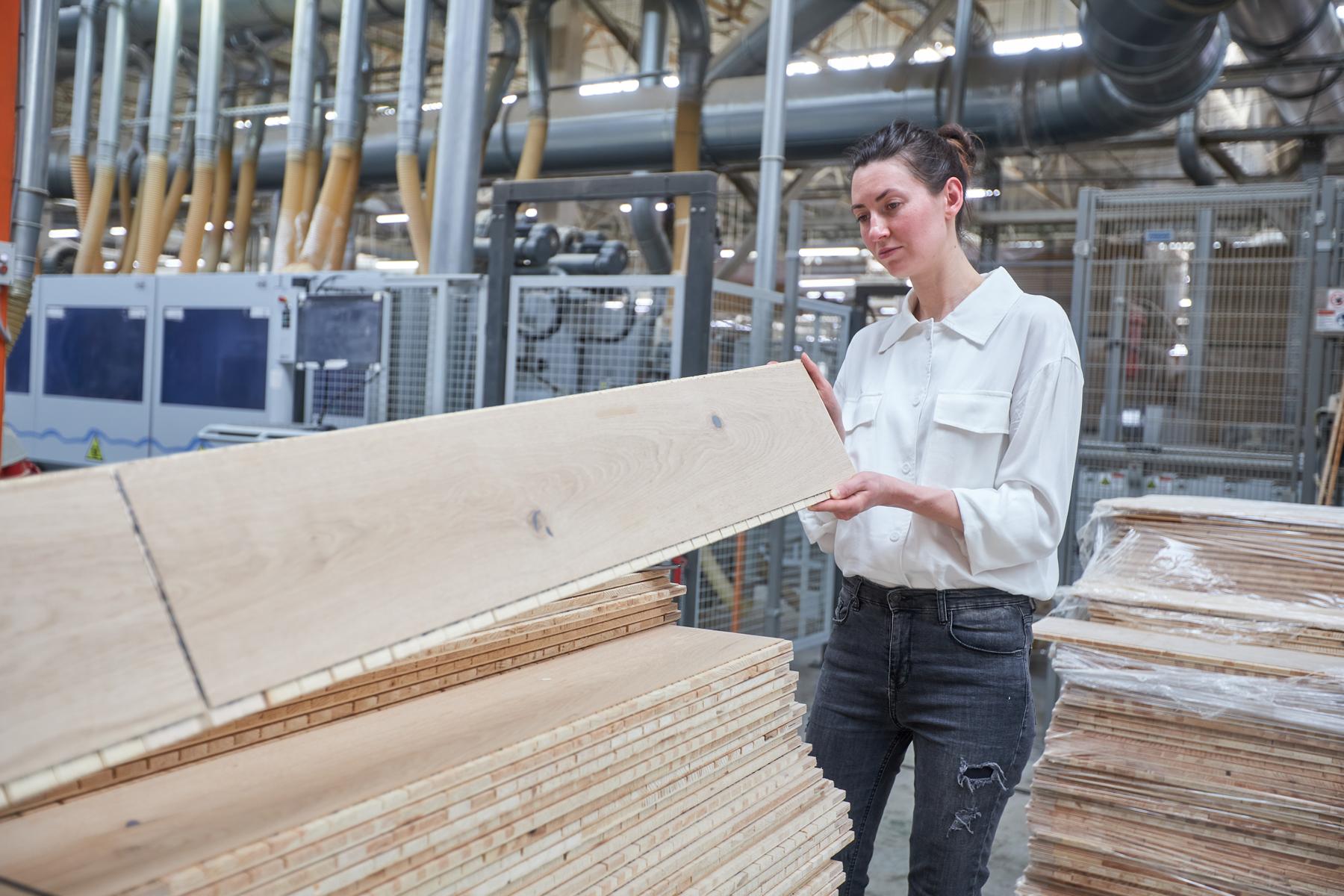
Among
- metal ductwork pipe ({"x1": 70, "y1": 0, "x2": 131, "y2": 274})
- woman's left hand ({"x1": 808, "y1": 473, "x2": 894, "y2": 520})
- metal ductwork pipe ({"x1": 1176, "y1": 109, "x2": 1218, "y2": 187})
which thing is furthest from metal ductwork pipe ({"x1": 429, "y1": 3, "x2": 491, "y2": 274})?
metal ductwork pipe ({"x1": 1176, "y1": 109, "x2": 1218, "y2": 187})

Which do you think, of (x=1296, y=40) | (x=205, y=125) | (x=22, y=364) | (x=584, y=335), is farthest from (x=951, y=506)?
(x=205, y=125)

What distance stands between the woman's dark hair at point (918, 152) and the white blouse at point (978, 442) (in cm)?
17

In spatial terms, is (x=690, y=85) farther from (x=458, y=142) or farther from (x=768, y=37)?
(x=458, y=142)

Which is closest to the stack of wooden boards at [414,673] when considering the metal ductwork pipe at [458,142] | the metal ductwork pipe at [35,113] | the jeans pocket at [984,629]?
the jeans pocket at [984,629]

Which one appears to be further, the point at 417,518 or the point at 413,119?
the point at 413,119

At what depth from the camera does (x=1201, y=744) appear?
78.8 inches

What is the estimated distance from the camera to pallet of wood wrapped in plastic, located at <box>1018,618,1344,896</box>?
189cm

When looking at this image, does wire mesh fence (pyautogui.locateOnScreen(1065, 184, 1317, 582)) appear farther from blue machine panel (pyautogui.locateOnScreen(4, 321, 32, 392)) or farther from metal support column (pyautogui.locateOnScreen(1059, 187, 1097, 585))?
blue machine panel (pyautogui.locateOnScreen(4, 321, 32, 392))

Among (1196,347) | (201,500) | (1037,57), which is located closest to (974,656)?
(201,500)

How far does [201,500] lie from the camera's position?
28.4 inches

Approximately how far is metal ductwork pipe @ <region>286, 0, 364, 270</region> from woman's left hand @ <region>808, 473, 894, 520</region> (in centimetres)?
460

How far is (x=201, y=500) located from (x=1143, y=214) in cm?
458

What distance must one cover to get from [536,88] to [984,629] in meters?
5.83

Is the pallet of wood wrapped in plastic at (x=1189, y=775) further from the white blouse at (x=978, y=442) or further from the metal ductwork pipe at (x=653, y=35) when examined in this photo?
the metal ductwork pipe at (x=653, y=35)
